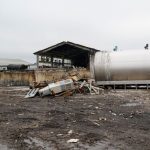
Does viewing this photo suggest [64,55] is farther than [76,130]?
Yes

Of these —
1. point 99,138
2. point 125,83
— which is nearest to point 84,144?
point 99,138

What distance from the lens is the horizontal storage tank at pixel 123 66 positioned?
2739 centimetres

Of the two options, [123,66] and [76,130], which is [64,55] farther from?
[76,130]

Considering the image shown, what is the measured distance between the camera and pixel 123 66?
27719 mm

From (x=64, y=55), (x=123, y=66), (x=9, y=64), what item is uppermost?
(x=64, y=55)

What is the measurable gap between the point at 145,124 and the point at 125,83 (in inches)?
683

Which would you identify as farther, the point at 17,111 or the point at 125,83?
the point at 125,83

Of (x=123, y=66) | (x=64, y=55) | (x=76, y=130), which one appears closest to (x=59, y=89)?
(x=123, y=66)

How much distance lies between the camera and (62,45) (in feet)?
117

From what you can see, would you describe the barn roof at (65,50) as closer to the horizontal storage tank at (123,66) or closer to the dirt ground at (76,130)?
the horizontal storage tank at (123,66)

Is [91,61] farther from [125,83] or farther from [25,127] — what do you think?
[25,127]

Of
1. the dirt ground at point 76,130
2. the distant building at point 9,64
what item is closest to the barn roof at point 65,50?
the distant building at point 9,64

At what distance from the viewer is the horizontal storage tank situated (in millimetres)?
27391

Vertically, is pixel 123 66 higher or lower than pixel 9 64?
lower
